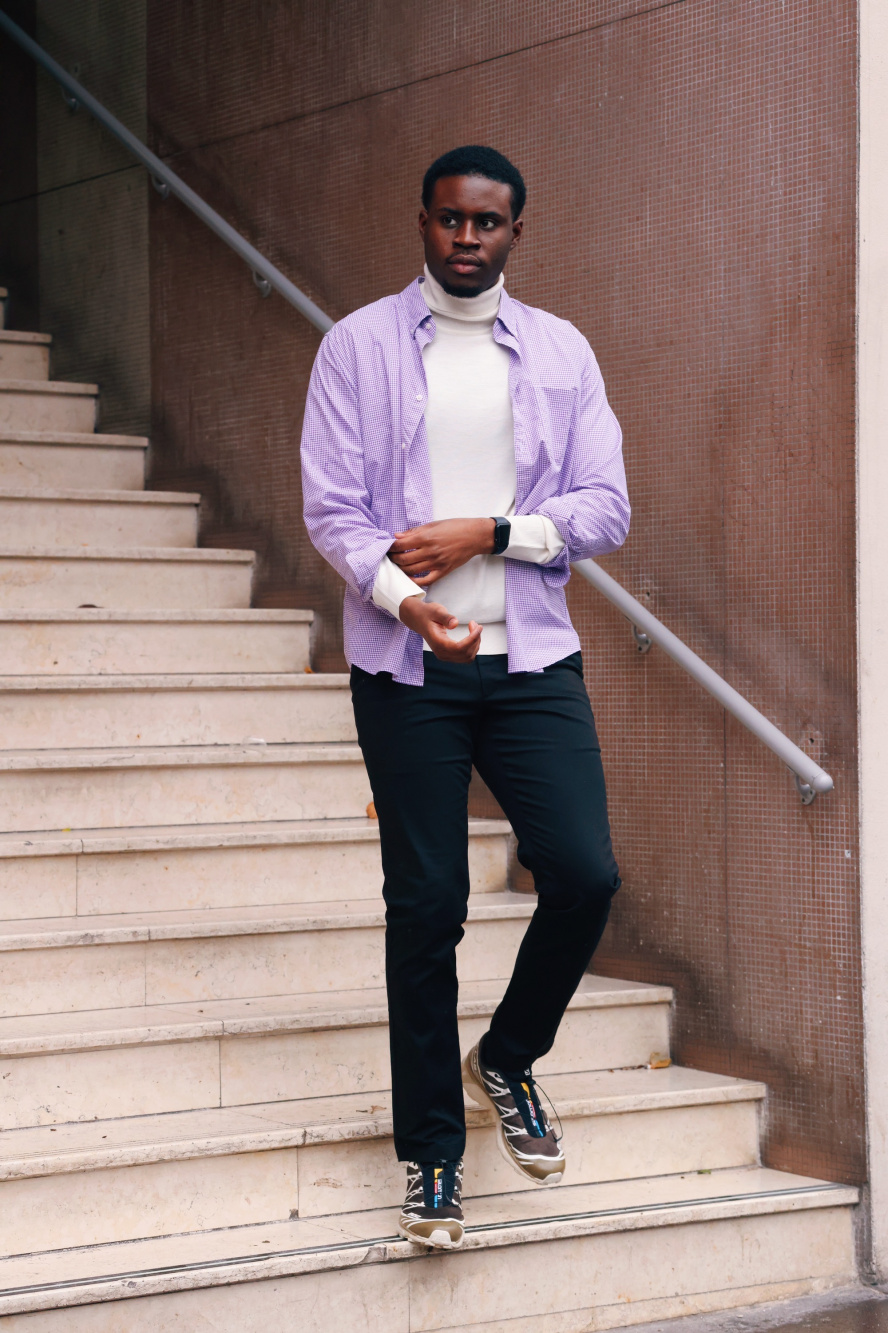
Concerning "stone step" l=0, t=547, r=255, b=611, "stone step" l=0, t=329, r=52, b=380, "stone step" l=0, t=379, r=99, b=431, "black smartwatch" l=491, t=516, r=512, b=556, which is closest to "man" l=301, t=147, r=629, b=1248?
"black smartwatch" l=491, t=516, r=512, b=556

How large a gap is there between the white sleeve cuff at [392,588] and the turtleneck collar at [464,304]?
46 centimetres

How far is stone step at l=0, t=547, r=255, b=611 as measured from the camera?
165 inches

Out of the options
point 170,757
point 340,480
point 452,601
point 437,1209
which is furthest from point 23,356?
point 437,1209

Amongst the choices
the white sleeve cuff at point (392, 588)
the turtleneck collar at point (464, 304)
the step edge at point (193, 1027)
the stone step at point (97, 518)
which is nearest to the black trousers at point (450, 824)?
the white sleeve cuff at point (392, 588)

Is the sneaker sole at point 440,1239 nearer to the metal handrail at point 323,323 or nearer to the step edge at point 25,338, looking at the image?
the metal handrail at point 323,323

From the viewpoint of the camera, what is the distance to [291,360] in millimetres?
4566

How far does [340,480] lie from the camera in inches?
99.9

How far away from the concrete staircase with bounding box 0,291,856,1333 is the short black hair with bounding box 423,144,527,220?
1522 mm

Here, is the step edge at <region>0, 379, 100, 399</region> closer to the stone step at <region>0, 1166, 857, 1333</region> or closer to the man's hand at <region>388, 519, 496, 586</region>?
the man's hand at <region>388, 519, 496, 586</region>

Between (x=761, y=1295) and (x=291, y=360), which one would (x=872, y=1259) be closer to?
(x=761, y=1295)

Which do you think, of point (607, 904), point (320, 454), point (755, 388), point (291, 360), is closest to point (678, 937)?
point (607, 904)

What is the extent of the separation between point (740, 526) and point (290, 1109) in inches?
60.9

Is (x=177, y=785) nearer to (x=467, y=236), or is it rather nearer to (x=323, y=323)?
(x=323, y=323)

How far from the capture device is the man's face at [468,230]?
2.50m
